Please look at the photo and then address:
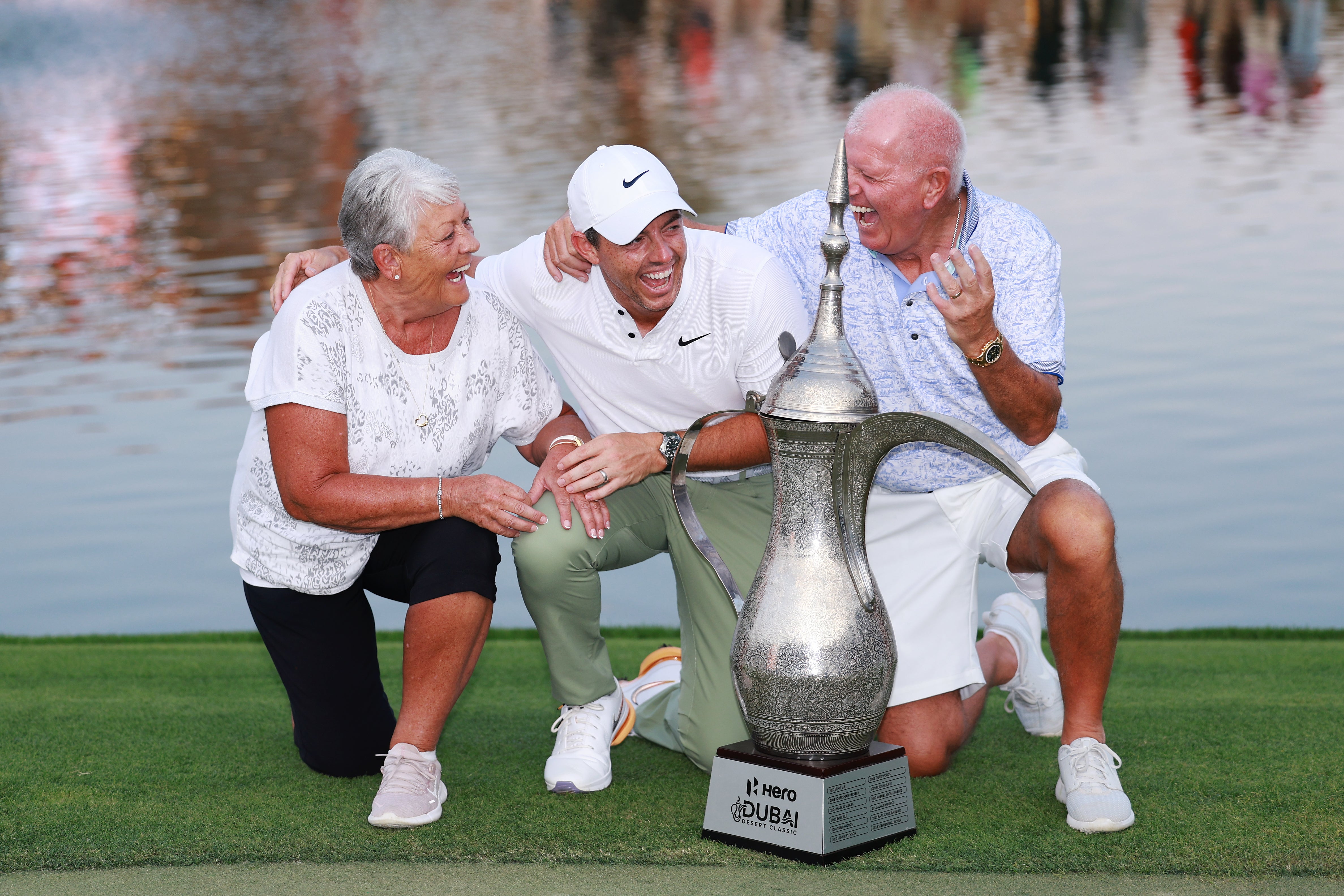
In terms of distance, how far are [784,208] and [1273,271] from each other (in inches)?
282

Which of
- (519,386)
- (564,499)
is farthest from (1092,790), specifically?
(519,386)

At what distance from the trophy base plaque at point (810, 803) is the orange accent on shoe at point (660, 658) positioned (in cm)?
84

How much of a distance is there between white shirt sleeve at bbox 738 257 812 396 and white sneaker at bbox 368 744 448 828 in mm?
986

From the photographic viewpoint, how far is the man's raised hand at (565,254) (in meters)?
3.01

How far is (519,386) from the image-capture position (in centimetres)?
296

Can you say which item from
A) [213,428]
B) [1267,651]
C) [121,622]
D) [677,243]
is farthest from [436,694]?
[213,428]

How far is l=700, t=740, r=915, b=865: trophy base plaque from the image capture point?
2365mm

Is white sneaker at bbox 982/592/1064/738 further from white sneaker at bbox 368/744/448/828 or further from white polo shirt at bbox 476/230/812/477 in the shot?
white sneaker at bbox 368/744/448/828

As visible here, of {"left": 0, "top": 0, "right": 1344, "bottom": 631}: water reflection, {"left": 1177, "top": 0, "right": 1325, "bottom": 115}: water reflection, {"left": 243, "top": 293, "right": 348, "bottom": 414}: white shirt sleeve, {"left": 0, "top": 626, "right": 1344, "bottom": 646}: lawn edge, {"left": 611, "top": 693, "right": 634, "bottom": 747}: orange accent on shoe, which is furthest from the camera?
{"left": 1177, "top": 0, "right": 1325, "bottom": 115}: water reflection

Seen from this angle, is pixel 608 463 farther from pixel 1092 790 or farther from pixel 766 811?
pixel 1092 790

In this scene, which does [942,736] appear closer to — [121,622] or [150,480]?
[121,622]

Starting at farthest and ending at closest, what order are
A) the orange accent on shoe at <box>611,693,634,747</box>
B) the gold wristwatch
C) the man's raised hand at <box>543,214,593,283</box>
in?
the orange accent on shoe at <box>611,693,634,747</box> → the man's raised hand at <box>543,214,593,283</box> → the gold wristwatch

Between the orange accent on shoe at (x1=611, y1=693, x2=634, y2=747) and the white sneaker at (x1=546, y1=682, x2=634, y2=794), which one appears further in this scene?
the orange accent on shoe at (x1=611, y1=693, x2=634, y2=747)

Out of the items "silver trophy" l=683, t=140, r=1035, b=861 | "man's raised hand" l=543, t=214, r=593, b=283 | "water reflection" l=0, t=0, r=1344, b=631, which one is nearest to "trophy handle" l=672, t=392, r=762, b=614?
"silver trophy" l=683, t=140, r=1035, b=861
